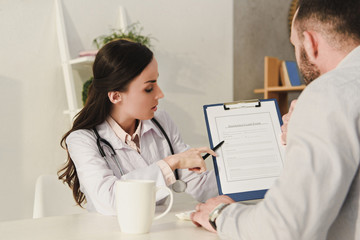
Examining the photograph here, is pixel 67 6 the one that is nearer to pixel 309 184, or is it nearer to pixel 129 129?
pixel 129 129

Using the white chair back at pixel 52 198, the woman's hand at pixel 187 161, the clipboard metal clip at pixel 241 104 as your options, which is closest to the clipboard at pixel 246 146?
the clipboard metal clip at pixel 241 104

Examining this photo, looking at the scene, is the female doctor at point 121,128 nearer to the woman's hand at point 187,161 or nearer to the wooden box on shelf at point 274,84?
the woman's hand at point 187,161

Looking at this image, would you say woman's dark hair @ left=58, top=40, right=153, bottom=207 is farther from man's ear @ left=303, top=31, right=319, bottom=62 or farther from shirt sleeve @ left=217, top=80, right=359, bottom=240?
shirt sleeve @ left=217, top=80, right=359, bottom=240

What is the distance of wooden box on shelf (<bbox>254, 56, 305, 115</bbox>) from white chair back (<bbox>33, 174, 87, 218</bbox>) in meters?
1.99

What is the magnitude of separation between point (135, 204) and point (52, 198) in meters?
0.87

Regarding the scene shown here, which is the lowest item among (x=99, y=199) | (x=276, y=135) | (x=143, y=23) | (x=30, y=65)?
(x=99, y=199)

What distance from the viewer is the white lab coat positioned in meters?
1.40

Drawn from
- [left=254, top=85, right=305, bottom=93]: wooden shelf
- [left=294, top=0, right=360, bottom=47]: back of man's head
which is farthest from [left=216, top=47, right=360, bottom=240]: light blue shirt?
[left=254, top=85, right=305, bottom=93]: wooden shelf

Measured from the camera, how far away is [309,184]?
0.73 meters

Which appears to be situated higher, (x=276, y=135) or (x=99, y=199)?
(x=276, y=135)

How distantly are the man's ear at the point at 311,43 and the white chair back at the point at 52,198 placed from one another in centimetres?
124

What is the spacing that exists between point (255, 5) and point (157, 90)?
86.4 inches

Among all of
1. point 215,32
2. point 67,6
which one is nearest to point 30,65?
point 67,6

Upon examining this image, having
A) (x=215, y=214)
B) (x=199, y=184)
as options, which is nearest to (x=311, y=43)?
(x=215, y=214)
